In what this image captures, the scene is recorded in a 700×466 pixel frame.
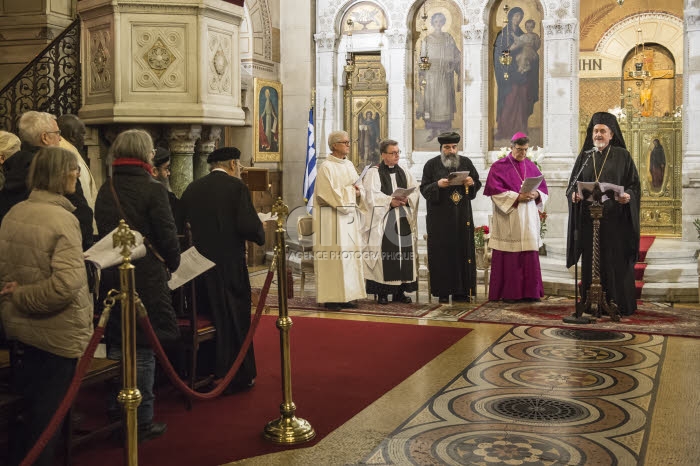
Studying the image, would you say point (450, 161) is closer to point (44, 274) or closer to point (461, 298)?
point (461, 298)

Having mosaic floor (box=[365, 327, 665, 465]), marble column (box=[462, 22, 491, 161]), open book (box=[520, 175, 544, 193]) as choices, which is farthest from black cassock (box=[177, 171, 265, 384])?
marble column (box=[462, 22, 491, 161])

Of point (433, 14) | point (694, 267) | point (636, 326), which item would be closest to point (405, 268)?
point (636, 326)

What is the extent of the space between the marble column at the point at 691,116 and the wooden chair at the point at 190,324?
8560 millimetres

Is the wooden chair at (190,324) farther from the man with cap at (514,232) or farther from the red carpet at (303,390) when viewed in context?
the man with cap at (514,232)

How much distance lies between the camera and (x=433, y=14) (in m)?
14.0

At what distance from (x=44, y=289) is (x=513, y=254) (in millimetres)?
6667

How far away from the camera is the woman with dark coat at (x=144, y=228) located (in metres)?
4.64

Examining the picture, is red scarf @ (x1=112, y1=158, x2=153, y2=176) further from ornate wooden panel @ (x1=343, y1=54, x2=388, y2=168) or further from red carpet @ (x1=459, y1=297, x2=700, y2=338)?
ornate wooden panel @ (x1=343, y1=54, x2=388, y2=168)

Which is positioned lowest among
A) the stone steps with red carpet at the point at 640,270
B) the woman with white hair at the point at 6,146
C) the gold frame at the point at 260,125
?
the stone steps with red carpet at the point at 640,270

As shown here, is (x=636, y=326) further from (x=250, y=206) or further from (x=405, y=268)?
(x=250, y=206)

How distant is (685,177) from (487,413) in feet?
26.5

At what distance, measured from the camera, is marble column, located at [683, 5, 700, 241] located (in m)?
12.0

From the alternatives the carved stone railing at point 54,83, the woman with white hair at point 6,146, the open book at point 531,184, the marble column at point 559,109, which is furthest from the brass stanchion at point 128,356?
the marble column at point 559,109

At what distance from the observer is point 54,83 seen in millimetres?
8688
